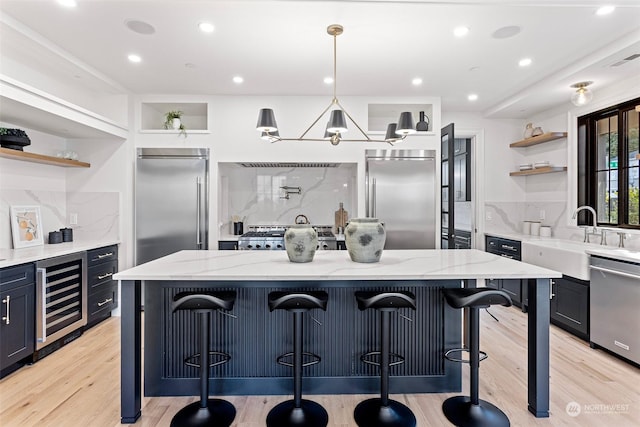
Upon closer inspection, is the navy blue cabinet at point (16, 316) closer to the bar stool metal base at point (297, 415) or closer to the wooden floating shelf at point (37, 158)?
the wooden floating shelf at point (37, 158)

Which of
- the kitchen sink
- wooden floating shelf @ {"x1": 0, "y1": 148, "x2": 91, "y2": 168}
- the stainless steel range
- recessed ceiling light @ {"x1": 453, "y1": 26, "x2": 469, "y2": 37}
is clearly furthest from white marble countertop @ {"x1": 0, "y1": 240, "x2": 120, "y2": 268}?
the kitchen sink

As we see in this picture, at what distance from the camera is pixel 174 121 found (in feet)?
14.5

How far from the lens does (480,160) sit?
520 cm

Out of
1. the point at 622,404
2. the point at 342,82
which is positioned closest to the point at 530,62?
the point at 342,82

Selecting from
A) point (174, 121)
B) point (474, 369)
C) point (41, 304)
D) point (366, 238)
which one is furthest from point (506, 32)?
point (41, 304)

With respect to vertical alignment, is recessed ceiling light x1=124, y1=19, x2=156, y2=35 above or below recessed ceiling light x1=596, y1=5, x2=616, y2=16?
above

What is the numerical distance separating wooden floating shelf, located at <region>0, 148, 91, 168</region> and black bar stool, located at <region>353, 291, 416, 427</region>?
3.24 m

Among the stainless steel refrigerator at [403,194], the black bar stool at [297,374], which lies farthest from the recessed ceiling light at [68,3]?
the stainless steel refrigerator at [403,194]

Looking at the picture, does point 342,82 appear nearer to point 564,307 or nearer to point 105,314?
point 564,307

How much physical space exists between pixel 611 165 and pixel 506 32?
7.43 ft

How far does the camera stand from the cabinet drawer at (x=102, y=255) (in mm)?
3667

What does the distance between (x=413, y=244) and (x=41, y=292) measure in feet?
12.7

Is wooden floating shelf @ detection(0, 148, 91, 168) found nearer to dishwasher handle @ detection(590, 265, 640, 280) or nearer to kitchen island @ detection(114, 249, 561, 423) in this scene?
kitchen island @ detection(114, 249, 561, 423)

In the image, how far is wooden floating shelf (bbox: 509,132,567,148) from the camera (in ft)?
14.4
